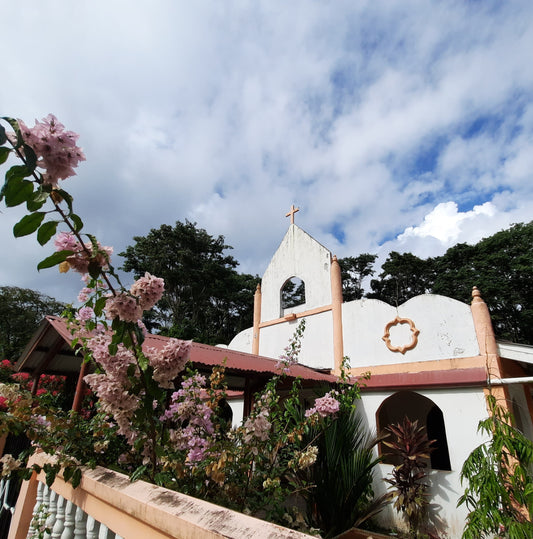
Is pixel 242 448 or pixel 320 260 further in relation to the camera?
pixel 320 260

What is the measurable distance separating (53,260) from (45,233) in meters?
0.11

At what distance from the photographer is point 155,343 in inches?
197

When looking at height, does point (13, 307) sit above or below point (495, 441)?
above

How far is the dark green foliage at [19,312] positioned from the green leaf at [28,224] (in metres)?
23.2

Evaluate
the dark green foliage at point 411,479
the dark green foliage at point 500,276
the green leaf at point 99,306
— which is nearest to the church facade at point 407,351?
the dark green foliage at point 411,479

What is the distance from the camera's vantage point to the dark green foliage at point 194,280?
21453 mm

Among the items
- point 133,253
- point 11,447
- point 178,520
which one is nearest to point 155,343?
point 11,447

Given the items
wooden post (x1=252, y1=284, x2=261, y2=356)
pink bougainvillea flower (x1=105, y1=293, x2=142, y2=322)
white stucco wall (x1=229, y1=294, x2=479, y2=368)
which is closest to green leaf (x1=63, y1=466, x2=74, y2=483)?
pink bougainvillea flower (x1=105, y1=293, x2=142, y2=322)

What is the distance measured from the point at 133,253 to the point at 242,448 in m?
21.1

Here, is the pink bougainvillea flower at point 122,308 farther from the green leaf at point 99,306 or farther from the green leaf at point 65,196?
the green leaf at point 65,196

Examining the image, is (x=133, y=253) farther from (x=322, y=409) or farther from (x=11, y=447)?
(x=322, y=409)

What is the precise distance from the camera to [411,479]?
590 centimetres

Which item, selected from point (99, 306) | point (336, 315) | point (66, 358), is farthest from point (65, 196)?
point (336, 315)

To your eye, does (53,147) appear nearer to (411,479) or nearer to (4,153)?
(4,153)
